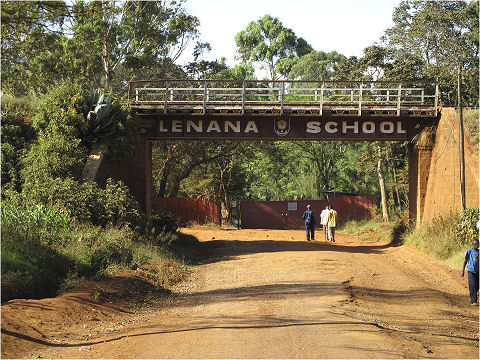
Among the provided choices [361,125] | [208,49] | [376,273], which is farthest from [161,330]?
[208,49]

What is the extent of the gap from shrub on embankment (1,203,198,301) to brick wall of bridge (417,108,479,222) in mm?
11793

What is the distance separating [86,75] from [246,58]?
176ft

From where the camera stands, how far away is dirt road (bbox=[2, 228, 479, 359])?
26.7 ft

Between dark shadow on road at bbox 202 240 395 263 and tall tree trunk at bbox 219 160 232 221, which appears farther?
tall tree trunk at bbox 219 160 232 221

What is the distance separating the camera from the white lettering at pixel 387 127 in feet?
82.8

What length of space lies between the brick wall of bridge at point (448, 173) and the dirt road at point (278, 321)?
7.14 metres

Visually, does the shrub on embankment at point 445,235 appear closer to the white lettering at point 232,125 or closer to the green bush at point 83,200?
the white lettering at point 232,125

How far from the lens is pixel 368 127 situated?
25.2 metres

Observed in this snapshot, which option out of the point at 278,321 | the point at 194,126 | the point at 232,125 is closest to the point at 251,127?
the point at 232,125

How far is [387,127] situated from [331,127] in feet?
8.05

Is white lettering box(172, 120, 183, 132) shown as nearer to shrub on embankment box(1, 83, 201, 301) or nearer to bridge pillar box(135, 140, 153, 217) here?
bridge pillar box(135, 140, 153, 217)

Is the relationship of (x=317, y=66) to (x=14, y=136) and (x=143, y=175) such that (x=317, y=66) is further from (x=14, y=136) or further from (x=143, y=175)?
(x=14, y=136)

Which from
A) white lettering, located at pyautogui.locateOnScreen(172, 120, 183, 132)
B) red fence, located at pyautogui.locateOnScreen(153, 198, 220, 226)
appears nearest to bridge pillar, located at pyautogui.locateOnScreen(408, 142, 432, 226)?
white lettering, located at pyautogui.locateOnScreen(172, 120, 183, 132)

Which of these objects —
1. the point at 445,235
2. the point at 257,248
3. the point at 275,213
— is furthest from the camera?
the point at 275,213
